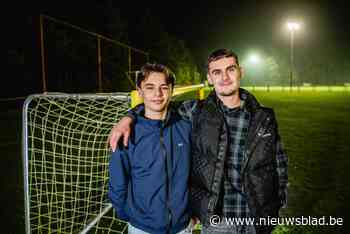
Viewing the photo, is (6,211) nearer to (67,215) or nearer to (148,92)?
(67,215)

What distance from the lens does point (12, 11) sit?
1792 centimetres

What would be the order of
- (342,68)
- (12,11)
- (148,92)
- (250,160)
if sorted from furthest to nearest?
(342,68) → (12,11) → (148,92) → (250,160)

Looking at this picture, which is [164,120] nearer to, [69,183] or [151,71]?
[151,71]

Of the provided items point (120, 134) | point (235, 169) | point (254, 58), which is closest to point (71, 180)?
point (120, 134)

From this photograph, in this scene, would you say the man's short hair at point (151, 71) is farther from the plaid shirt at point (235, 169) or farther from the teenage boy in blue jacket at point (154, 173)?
the plaid shirt at point (235, 169)

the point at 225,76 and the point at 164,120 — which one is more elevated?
the point at 225,76

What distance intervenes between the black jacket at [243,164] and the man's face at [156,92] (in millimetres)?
265

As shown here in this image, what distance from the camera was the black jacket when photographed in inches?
87.0

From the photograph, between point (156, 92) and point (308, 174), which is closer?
point (156, 92)

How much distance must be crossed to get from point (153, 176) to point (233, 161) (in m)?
0.50

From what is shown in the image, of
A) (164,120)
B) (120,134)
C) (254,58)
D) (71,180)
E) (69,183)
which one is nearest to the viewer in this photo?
(120,134)

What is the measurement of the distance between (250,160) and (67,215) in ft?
10.0

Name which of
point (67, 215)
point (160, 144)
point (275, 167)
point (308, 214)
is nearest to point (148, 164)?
point (160, 144)

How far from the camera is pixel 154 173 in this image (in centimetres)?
224
